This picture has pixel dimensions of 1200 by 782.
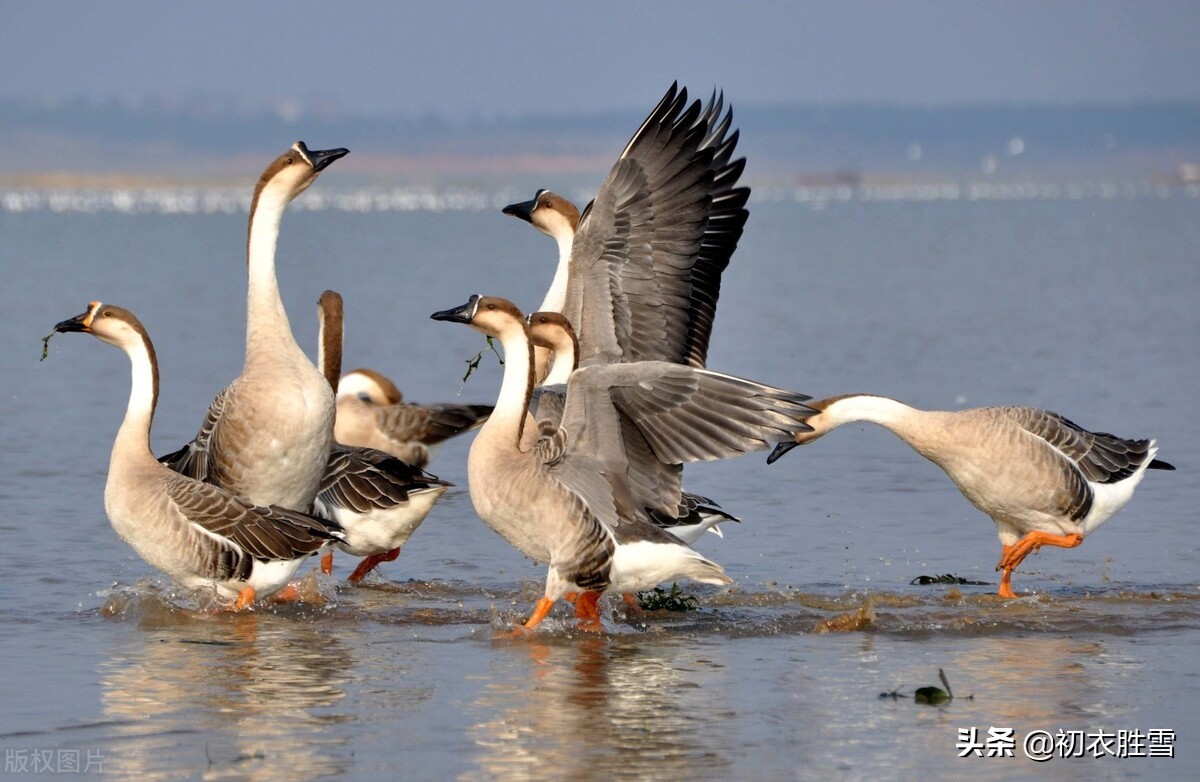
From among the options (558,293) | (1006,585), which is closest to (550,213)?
(558,293)

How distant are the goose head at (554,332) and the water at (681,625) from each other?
1.21 m

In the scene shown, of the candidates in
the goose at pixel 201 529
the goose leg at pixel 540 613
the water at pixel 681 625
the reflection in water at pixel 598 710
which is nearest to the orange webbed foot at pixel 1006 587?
the water at pixel 681 625

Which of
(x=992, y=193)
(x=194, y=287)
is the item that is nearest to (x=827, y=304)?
(x=194, y=287)

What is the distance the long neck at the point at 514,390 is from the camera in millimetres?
7586

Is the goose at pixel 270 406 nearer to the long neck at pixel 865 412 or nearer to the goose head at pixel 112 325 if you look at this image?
the goose head at pixel 112 325

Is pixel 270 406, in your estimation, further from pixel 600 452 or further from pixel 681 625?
pixel 681 625

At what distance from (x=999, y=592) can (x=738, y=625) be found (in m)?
1.38

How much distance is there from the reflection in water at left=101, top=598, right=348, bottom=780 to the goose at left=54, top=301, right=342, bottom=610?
211 mm

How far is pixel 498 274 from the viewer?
92.4 feet

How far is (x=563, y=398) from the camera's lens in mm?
8672

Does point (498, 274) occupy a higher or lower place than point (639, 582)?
higher

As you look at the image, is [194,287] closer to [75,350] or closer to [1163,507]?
[75,350]

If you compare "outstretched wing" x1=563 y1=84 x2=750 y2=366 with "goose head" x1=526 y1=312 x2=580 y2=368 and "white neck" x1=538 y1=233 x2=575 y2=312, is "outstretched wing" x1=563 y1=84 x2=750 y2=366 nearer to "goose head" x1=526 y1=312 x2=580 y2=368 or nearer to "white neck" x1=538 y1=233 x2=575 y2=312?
"white neck" x1=538 y1=233 x2=575 y2=312

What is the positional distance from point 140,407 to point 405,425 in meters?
3.05
